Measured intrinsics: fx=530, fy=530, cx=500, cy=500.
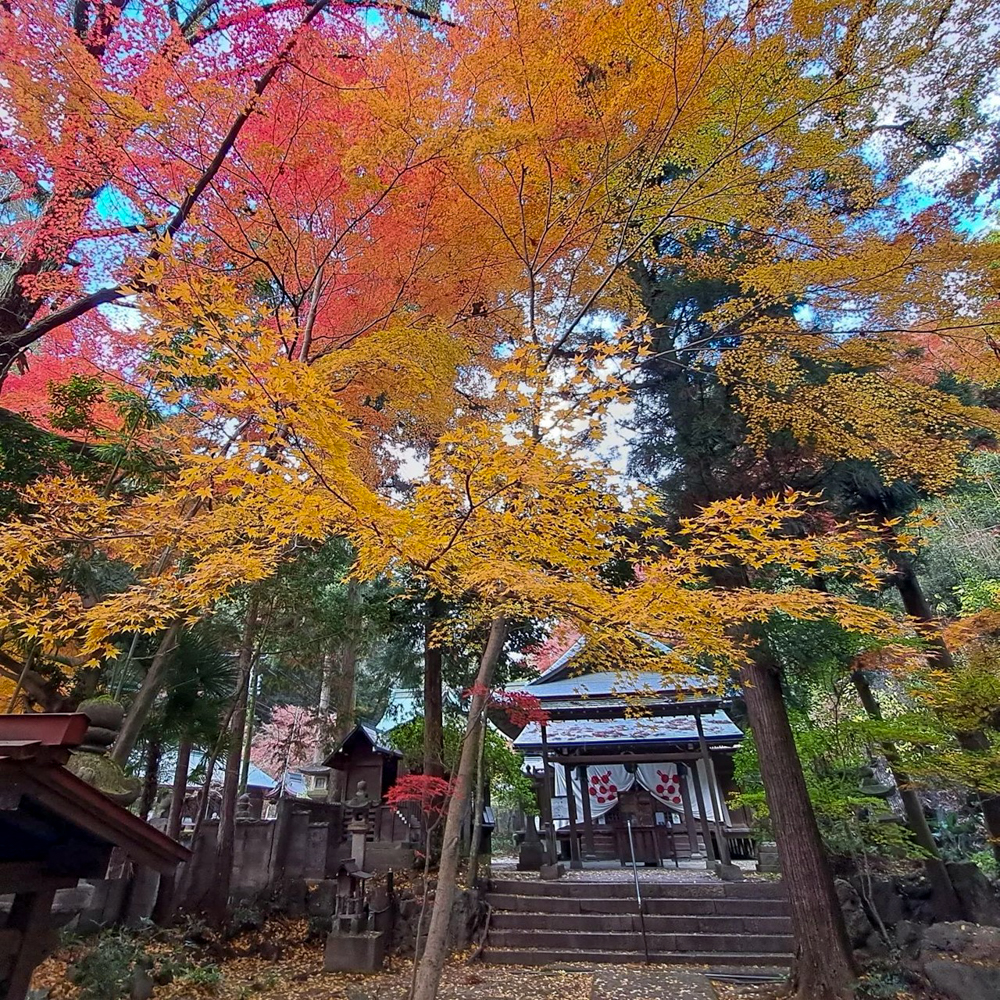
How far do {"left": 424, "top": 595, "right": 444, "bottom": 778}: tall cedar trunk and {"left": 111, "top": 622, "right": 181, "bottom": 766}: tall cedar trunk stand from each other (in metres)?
4.47

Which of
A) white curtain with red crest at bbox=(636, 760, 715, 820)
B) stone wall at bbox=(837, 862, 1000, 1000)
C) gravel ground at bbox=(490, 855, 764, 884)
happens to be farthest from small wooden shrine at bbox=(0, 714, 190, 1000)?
white curtain with red crest at bbox=(636, 760, 715, 820)

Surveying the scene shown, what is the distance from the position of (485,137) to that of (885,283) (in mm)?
4732

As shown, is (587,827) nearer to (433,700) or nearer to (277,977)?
(433,700)

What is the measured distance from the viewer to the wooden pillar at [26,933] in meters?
2.45

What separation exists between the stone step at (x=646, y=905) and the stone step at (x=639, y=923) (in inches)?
4.6

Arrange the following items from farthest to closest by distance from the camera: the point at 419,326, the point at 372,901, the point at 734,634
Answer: the point at 372,901
the point at 419,326
the point at 734,634

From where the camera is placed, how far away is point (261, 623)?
9414 mm

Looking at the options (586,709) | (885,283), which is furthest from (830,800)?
(885,283)

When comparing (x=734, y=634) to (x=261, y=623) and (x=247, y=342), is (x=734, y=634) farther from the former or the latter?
(x=261, y=623)

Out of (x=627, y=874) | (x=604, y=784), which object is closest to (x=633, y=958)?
(x=627, y=874)

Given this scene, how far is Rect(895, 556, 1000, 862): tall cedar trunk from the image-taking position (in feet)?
22.3

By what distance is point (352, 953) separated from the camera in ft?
24.1

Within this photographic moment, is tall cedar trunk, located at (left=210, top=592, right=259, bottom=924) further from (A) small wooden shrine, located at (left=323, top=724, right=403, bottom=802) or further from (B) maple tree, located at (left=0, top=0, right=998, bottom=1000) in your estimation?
(A) small wooden shrine, located at (left=323, top=724, right=403, bottom=802)

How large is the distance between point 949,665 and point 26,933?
1006cm
